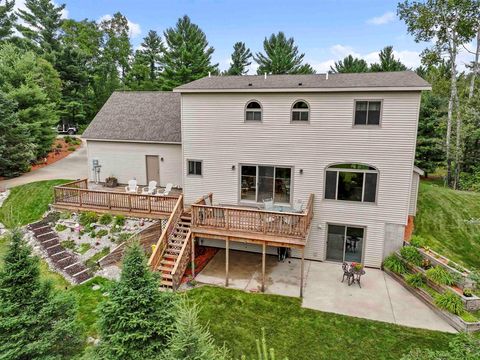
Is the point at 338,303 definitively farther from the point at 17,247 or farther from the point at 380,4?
the point at 380,4

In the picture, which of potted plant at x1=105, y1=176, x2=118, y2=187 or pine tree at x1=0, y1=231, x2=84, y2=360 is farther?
potted plant at x1=105, y1=176, x2=118, y2=187

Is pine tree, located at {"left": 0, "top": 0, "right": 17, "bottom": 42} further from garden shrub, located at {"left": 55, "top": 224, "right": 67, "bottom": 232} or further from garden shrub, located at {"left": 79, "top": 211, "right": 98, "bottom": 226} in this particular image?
garden shrub, located at {"left": 79, "top": 211, "right": 98, "bottom": 226}

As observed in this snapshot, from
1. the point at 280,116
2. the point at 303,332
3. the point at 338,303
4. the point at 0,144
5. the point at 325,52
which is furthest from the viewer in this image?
the point at 325,52

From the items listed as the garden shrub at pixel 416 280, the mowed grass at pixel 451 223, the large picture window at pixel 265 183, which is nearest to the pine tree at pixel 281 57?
the mowed grass at pixel 451 223

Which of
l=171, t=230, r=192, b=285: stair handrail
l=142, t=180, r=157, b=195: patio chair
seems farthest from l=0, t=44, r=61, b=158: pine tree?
l=171, t=230, r=192, b=285: stair handrail

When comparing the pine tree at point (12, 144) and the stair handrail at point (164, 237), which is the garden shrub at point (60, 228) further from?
the pine tree at point (12, 144)

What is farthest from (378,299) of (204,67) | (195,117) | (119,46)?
(119,46)
